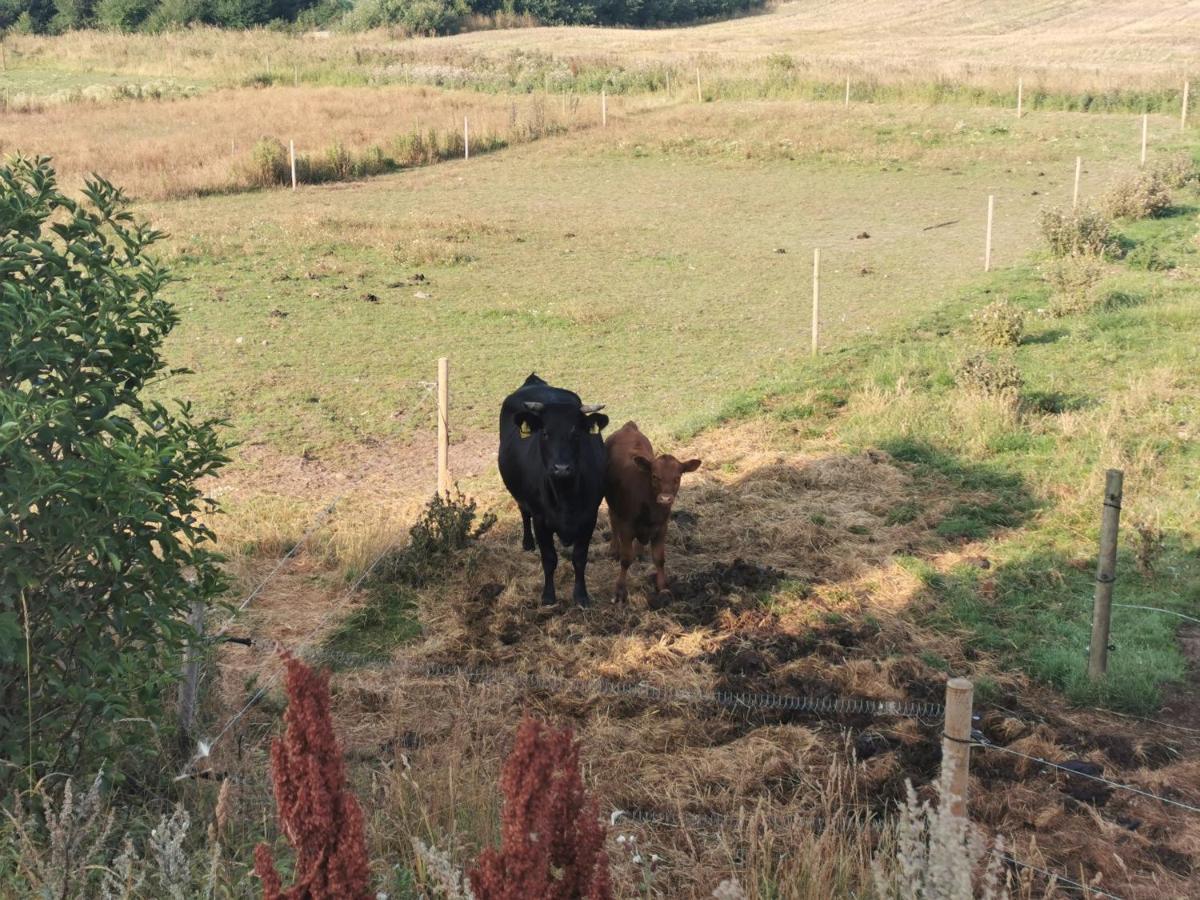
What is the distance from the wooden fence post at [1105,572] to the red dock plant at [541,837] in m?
4.39

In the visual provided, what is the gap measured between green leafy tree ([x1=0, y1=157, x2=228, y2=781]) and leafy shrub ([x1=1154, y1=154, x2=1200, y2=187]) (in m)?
23.7

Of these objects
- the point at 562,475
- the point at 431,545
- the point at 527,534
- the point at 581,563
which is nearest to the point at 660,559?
the point at 581,563

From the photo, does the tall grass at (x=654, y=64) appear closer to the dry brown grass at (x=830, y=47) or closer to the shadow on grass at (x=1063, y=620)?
the dry brown grass at (x=830, y=47)

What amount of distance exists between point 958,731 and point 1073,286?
45.1ft

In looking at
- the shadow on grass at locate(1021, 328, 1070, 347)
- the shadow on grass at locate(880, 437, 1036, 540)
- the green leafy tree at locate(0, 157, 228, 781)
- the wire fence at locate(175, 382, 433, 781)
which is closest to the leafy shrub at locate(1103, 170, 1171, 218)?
the shadow on grass at locate(1021, 328, 1070, 347)

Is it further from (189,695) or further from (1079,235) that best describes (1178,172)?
(189,695)

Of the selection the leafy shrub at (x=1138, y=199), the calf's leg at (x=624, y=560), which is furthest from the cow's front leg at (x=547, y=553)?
the leafy shrub at (x=1138, y=199)

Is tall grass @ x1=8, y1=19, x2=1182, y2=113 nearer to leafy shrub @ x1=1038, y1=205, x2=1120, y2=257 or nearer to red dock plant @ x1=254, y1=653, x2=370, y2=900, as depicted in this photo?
leafy shrub @ x1=1038, y1=205, x2=1120, y2=257

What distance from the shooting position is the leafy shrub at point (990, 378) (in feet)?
39.3

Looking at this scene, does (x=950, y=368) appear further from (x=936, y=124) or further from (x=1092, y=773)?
(x=936, y=124)

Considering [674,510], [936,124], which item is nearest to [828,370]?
[674,510]

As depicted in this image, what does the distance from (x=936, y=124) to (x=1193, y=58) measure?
851 inches

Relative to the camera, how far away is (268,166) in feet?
92.4

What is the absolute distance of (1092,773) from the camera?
5.93 meters
